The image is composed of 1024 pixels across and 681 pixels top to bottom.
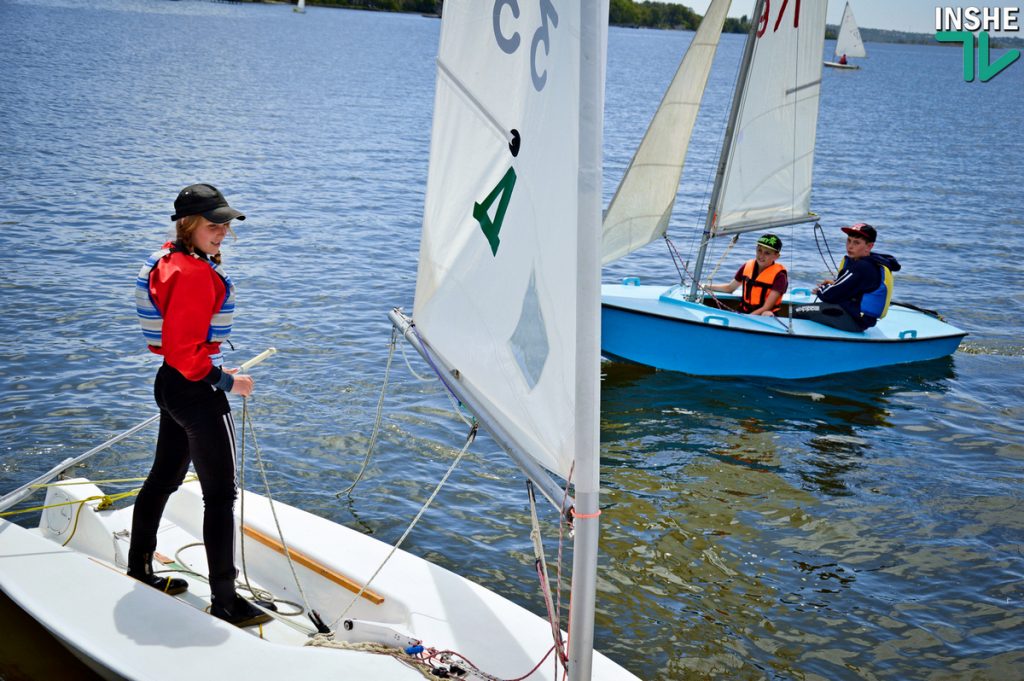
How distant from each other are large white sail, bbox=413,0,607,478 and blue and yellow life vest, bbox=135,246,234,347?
1.04 metres

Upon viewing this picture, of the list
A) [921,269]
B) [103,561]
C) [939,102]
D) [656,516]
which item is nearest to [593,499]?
[103,561]

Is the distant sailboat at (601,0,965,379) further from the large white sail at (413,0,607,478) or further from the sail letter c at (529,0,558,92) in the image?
the sail letter c at (529,0,558,92)

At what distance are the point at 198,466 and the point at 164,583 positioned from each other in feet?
3.04

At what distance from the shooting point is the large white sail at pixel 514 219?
336 cm

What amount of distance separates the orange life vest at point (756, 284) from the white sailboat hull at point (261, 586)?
627 centimetres

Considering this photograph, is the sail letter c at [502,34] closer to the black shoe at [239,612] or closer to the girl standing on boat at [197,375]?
the girl standing on boat at [197,375]

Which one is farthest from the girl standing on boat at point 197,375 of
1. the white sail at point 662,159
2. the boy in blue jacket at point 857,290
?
the boy in blue jacket at point 857,290

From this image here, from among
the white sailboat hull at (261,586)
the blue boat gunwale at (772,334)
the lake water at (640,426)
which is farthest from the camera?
the blue boat gunwale at (772,334)

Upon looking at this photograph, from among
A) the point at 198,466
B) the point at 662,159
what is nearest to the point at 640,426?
the point at 662,159

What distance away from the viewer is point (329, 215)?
685 inches

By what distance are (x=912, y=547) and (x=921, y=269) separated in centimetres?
1005

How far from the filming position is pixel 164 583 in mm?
4867

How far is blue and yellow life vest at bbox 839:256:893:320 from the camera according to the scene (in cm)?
1031

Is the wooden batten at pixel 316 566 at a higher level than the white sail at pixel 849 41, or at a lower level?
lower
